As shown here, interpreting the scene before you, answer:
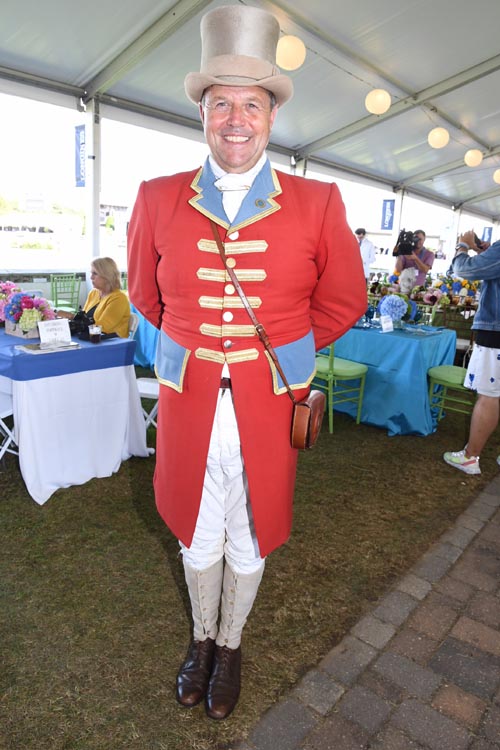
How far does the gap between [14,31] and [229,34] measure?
17.8ft

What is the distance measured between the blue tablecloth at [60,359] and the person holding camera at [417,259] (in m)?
4.24

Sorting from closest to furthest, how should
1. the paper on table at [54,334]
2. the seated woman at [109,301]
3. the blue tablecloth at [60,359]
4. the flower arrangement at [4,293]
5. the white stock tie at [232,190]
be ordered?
1. the white stock tie at [232,190]
2. the blue tablecloth at [60,359]
3. the paper on table at [54,334]
4. the flower arrangement at [4,293]
5. the seated woman at [109,301]

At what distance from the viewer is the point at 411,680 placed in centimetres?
169

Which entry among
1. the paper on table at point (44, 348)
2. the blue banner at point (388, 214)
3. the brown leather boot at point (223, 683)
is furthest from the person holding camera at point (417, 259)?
the blue banner at point (388, 214)

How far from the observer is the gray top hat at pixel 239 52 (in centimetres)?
116

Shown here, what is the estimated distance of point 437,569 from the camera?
230 cm

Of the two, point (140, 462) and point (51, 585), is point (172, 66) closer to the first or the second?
point (140, 462)

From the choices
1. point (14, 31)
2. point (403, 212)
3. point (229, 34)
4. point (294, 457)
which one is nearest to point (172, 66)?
point (14, 31)

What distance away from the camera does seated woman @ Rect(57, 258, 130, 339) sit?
339cm

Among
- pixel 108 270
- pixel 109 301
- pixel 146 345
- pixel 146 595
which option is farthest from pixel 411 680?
pixel 146 345

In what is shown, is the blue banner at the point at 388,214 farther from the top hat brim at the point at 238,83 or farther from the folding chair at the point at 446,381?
the top hat brim at the point at 238,83

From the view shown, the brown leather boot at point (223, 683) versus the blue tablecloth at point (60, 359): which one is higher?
the blue tablecloth at point (60, 359)

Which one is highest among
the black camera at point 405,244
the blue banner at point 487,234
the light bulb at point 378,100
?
the blue banner at point 487,234

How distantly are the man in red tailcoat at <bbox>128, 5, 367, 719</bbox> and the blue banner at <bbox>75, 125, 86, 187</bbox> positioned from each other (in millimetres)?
6665
